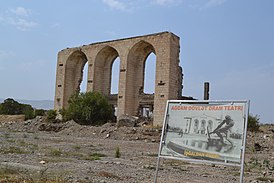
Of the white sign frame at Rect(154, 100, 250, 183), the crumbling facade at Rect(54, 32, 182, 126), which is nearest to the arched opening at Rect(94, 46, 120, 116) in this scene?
the crumbling facade at Rect(54, 32, 182, 126)

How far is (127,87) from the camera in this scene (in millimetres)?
32250

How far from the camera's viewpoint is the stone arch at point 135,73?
106 feet

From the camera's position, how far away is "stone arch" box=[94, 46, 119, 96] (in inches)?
1394

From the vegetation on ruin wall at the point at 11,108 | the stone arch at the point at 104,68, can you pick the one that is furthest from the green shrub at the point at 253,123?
the vegetation on ruin wall at the point at 11,108

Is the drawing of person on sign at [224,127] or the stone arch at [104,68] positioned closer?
the drawing of person on sign at [224,127]

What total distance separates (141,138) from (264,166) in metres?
11.2

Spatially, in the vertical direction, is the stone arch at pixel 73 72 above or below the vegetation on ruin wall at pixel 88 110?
above

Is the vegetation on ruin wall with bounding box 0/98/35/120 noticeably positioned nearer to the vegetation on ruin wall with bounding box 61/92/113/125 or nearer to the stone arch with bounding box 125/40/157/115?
the vegetation on ruin wall with bounding box 61/92/113/125

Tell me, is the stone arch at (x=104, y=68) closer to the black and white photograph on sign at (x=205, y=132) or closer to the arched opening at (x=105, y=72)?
the arched opening at (x=105, y=72)

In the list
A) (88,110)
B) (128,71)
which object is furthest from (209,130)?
(128,71)

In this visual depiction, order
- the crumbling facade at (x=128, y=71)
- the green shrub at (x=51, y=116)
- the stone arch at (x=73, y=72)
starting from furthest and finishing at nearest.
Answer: the stone arch at (x=73, y=72) → the green shrub at (x=51, y=116) → the crumbling facade at (x=128, y=71)

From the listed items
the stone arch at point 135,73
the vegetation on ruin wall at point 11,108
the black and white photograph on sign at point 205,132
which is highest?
the stone arch at point 135,73

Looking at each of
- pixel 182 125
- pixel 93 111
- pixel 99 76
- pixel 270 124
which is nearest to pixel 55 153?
pixel 182 125

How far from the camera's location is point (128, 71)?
32500 mm
